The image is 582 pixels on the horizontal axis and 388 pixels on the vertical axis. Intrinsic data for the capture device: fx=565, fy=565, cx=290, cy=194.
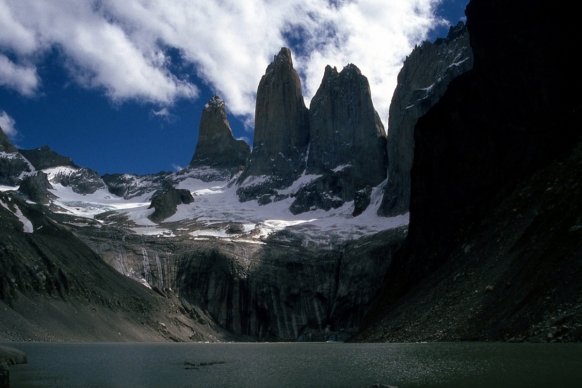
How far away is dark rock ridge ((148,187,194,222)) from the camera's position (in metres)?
169

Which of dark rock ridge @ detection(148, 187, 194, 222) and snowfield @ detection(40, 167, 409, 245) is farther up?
dark rock ridge @ detection(148, 187, 194, 222)

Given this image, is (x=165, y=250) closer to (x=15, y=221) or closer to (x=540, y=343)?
(x=15, y=221)

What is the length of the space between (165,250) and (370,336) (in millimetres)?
82461

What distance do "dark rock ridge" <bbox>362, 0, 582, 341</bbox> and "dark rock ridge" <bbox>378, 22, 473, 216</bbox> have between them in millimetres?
64129

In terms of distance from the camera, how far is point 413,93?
472 ft

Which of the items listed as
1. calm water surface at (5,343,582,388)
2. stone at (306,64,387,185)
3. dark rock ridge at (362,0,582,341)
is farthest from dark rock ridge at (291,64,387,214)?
calm water surface at (5,343,582,388)

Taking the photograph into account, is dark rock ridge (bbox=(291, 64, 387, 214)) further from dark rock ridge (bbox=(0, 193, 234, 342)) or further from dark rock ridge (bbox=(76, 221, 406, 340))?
dark rock ridge (bbox=(0, 193, 234, 342))

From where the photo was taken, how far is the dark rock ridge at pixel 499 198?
3506 cm

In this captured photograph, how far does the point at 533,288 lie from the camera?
112 ft

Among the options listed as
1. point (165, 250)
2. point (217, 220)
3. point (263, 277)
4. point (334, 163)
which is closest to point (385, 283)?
point (263, 277)

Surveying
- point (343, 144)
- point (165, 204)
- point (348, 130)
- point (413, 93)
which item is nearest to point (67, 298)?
point (165, 204)

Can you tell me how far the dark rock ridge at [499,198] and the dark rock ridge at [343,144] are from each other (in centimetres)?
9242

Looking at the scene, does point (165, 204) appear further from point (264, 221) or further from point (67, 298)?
point (67, 298)

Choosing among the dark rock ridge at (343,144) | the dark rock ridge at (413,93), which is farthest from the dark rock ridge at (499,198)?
the dark rock ridge at (343,144)
